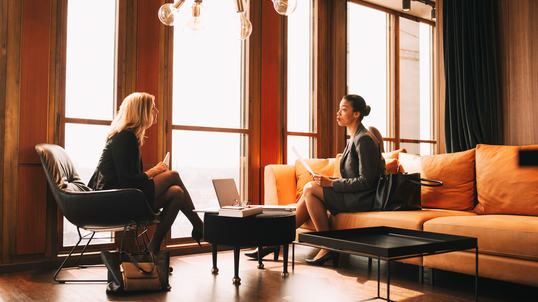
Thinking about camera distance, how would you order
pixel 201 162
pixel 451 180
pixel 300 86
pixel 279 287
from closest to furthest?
pixel 279 287 → pixel 451 180 → pixel 201 162 → pixel 300 86

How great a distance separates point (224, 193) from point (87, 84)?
1.62m

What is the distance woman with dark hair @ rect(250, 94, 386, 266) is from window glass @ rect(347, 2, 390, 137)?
1998 mm

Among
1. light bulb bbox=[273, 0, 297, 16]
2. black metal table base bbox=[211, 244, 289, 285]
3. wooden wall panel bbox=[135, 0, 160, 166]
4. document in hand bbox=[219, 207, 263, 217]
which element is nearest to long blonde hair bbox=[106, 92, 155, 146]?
wooden wall panel bbox=[135, 0, 160, 166]

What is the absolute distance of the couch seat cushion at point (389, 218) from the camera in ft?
9.45

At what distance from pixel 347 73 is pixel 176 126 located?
7.82 feet

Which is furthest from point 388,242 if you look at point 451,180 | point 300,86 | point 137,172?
point 300,86

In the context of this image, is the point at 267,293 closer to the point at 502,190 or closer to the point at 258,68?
the point at 502,190

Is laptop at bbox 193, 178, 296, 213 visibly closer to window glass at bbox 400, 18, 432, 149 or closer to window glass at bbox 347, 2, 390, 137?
window glass at bbox 347, 2, 390, 137

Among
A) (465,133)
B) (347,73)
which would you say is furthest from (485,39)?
(347,73)

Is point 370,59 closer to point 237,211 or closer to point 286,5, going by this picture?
point 286,5

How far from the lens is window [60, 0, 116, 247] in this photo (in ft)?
11.4

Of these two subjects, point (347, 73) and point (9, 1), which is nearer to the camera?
point (9, 1)

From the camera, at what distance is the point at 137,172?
3098mm

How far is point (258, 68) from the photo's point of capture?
4.55 meters
